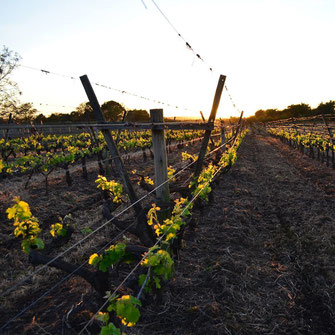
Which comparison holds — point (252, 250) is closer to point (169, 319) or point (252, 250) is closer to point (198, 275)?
point (198, 275)

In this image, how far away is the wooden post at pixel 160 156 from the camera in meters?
3.31

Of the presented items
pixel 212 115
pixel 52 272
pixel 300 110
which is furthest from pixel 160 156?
pixel 300 110

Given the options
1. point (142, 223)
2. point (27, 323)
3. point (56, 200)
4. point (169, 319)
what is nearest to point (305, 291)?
point (169, 319)

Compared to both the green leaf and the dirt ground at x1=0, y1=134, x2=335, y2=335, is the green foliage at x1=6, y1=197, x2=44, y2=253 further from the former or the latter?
the green leaf

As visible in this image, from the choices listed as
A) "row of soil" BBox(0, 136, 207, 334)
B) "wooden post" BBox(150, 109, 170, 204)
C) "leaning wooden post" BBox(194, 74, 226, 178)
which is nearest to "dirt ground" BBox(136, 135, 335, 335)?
"row of soil" BBox(0, 136, 207, 334)

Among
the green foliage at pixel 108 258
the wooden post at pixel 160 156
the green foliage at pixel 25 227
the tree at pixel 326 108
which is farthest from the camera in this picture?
the tree at pixel 326 108

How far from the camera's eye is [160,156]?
3389mm

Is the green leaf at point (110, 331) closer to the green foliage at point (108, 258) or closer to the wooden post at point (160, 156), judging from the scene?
the green foliage at point (108, 258)

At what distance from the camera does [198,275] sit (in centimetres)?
355

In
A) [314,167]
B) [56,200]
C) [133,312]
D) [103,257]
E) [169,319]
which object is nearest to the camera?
[133,312]

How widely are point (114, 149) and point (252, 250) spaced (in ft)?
9.51

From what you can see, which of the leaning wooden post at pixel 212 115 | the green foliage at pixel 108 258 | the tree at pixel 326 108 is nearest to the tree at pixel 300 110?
the tree at pixel 326 108

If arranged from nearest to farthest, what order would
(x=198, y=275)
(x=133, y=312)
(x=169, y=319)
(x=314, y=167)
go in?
(x=133, y=312) → (x=169, y=319) → (x=198, y=275) → (x=314, y=167)

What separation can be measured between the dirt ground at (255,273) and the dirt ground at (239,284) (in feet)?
0.04
